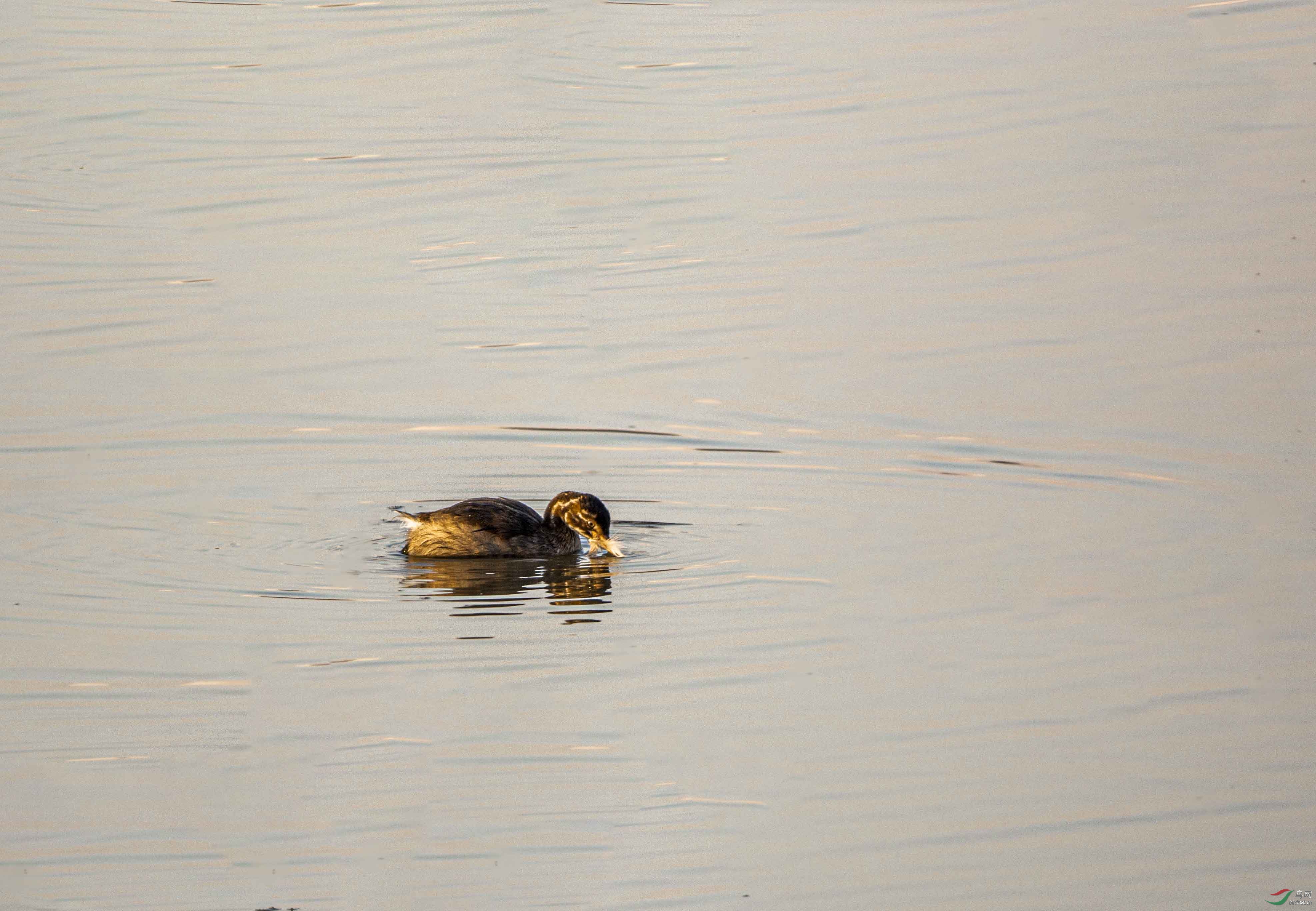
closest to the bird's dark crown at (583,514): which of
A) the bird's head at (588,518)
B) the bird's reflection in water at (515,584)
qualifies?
the bird's head at (588,518)

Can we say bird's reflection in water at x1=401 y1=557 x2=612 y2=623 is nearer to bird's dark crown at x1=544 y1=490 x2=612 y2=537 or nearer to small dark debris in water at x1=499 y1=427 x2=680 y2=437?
bird's dark crown at x1=544 y1=490 x2=612 y2=537

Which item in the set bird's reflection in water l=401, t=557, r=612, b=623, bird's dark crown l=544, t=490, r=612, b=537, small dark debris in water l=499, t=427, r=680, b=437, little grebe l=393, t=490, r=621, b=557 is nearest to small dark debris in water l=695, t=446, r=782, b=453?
small dark debris in water l=499, t=427, r=680, b=437

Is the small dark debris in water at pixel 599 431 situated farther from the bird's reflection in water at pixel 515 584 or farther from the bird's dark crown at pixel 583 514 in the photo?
the bird's reflection in water at pixel 515 584

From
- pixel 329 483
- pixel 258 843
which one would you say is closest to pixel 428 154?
pixel 329 483

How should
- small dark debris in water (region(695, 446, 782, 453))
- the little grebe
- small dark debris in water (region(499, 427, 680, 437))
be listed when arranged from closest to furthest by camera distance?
the little grebe < small dark debris in water (region(695, 446, 782, 453)) < small dark debris in water (region(499, 427, 680, 437))

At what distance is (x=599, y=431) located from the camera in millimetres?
13664

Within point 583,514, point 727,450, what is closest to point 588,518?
point 583,514

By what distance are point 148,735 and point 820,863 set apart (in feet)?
10.2

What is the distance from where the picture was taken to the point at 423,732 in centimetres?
882

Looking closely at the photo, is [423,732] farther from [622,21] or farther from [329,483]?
[622,21]

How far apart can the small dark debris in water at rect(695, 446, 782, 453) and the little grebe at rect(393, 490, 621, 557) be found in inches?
53.4

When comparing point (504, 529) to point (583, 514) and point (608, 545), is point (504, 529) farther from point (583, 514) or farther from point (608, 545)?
point (608, 545)

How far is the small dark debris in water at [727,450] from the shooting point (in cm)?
1340

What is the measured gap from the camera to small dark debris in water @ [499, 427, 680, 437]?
1366 cm
